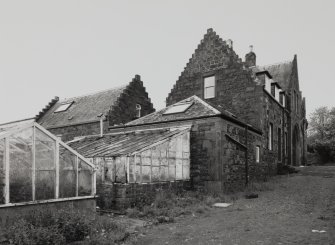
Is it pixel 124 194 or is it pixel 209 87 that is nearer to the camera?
pixel 124 194

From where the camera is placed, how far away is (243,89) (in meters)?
22.2

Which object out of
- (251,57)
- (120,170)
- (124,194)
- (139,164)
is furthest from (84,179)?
(251,57)

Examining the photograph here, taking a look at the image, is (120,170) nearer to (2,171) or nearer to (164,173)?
(164,173)

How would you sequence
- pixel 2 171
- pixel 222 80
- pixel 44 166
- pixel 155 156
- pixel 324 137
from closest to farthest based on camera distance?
pixel 2 171
pixel 44 166
pixel 155 156
pixel 222 80
pixel 324 137

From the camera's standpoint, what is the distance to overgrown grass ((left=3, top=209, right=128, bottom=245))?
23.7 feet

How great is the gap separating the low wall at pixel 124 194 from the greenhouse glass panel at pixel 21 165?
4181 mm

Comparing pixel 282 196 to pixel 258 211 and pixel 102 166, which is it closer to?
pixel 258 211

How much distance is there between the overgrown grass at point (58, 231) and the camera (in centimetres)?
723

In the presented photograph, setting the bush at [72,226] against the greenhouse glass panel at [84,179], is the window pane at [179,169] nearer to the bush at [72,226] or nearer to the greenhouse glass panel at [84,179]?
the greenhouse glass panel at [84,179]

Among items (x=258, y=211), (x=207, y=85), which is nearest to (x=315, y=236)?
(x=258, y=211)

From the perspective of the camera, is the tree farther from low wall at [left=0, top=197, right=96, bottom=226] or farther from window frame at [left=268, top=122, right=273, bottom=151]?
low wall at [left=0, top=197, right=96, bottom=226]

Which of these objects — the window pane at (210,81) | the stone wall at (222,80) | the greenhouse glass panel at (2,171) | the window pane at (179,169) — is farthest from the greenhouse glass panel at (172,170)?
the window pane at (210,81)

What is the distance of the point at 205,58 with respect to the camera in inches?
960

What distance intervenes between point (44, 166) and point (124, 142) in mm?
6432
